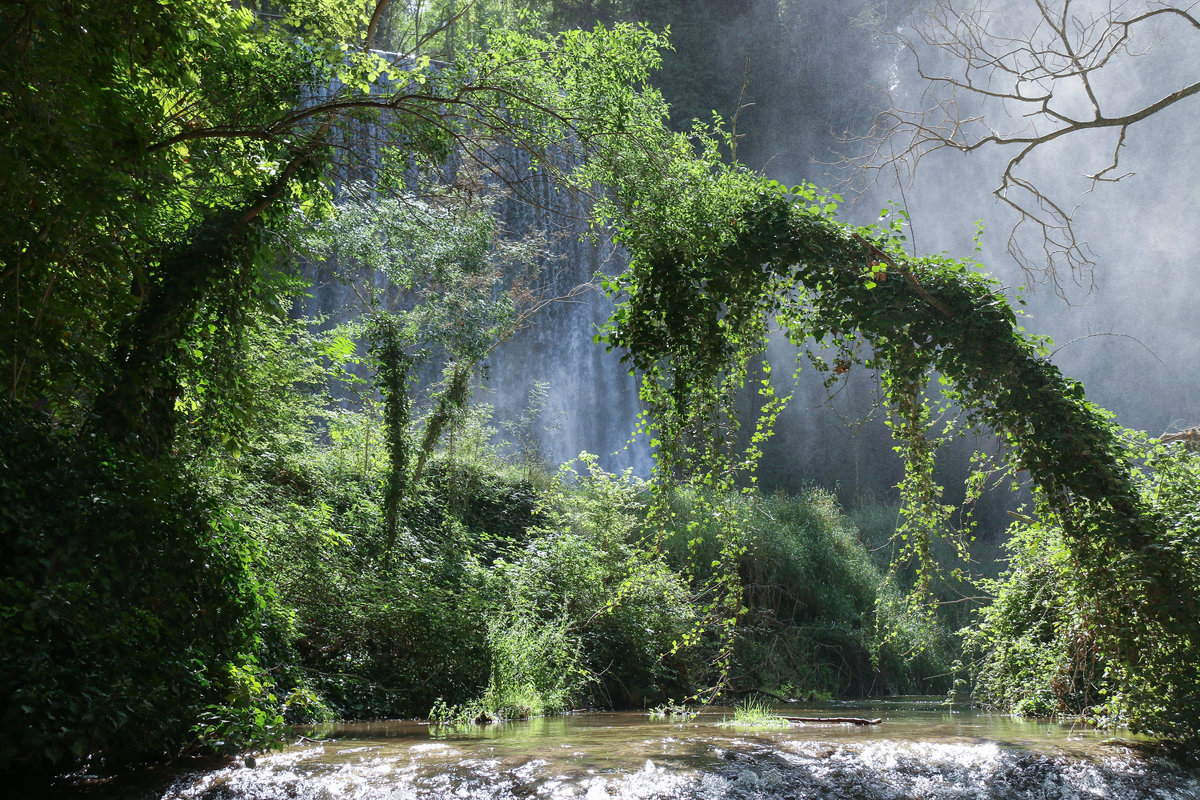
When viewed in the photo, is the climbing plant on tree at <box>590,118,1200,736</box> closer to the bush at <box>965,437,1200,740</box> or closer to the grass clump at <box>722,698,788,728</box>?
the bush at <box>965,437,1200,740</box>

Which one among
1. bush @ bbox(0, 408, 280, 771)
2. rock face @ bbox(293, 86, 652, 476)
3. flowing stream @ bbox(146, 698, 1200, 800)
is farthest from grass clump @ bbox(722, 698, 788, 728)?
rock face @ bbox(293, 86, 652, 476)

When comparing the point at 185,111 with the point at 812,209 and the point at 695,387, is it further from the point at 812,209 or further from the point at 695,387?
the point at 812,209

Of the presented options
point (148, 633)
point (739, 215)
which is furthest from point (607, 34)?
point (148, 633)

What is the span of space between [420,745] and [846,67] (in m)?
25.2

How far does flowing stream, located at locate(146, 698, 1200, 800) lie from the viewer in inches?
155

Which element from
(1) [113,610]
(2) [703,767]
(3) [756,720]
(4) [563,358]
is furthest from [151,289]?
(4) [563,358]

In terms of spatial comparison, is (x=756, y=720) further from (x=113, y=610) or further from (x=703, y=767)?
(x=113, y=610)

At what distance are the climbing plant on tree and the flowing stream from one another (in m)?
1.19

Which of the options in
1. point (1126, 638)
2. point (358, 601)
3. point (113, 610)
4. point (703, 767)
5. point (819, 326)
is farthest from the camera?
point (358, 601)

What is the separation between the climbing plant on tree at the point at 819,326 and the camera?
19.8ft

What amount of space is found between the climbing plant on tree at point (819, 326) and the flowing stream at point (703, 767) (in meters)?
1.19

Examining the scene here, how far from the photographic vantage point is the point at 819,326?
6.81 meters

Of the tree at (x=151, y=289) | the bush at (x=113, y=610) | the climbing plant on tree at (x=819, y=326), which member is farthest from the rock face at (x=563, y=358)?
the bush at (x=113, y=610)

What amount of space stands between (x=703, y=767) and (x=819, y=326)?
146 inches
